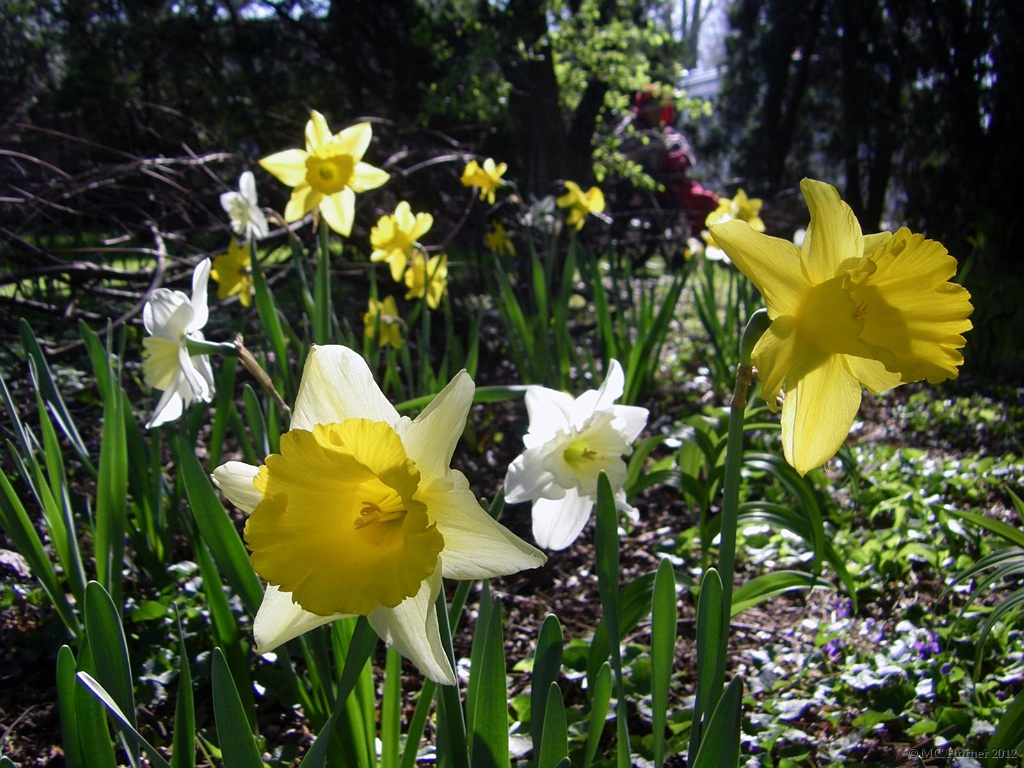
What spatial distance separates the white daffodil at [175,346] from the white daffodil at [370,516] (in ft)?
1.74

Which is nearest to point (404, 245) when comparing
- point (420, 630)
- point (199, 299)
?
point (199, 299)

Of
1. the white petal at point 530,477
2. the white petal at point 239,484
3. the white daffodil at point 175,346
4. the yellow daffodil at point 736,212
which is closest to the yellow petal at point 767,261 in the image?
the white petal at point 530,477

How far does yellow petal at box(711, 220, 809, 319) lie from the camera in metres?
0.73

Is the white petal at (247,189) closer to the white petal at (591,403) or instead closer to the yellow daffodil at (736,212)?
the white petal at (591,403)

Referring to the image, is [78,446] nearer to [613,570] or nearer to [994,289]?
[613,570]

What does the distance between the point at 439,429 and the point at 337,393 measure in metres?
0.12

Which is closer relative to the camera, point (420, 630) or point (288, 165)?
point (420, 630)

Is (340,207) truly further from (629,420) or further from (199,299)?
(629,420)

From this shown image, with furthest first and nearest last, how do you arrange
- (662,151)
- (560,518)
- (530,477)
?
(662,151) → (560,518) → (530,477)

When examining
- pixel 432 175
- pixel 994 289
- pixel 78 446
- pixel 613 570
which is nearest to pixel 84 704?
pixel 613 570

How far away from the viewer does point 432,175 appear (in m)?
4.37

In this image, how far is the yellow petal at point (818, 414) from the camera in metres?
0.75

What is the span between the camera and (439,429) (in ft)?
2.34

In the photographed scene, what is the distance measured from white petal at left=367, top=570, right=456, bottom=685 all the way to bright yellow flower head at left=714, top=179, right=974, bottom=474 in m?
0.38
